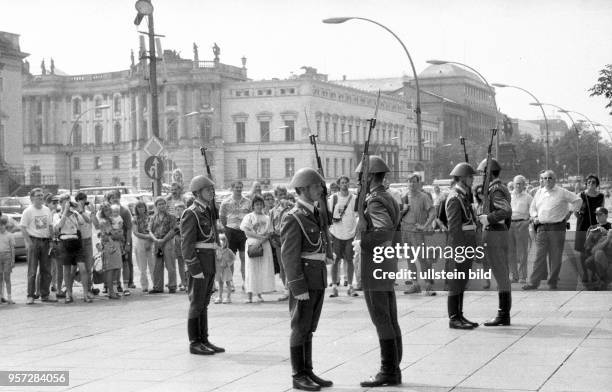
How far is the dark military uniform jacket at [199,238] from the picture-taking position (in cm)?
1084

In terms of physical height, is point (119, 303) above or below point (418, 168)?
below

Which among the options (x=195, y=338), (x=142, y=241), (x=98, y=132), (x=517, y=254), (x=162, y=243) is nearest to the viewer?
(x=195, y=338)

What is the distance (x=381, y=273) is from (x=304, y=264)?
672mm

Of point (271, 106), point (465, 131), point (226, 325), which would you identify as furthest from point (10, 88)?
point (226, 325)

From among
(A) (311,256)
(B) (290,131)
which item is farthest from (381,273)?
(B) (290,131)

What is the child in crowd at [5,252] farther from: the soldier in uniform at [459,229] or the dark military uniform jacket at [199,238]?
the soldier in uniform at [459,229]

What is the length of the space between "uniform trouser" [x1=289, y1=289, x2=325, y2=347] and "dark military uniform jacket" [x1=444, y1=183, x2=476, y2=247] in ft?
11.2

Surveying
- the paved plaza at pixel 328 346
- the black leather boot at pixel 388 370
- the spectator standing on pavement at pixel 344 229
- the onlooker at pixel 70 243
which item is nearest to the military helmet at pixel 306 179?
the black leather boot at pixel 388 370

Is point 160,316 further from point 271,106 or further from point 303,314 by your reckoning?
point 271,106

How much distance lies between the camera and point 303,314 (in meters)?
8.73

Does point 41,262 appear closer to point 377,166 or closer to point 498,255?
point 498,255

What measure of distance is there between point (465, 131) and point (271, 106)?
105ft

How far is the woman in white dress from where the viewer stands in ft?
51.4

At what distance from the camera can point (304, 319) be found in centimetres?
873
